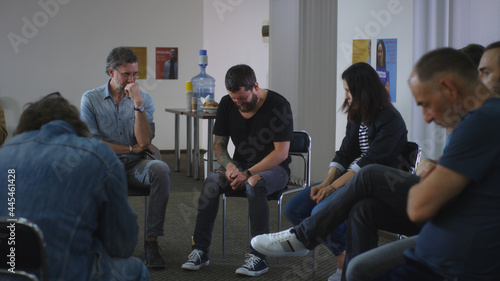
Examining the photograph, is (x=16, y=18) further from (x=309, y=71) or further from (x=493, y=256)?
(x=493, y=256)

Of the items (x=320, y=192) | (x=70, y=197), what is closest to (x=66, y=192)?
(x=70, y=197)

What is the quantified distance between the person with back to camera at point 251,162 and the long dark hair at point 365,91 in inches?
20.5

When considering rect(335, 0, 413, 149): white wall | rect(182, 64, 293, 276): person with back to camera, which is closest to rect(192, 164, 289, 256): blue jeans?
rect(182, 64, 293, 276): person with back to camera

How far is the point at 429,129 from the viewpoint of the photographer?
3.51 m

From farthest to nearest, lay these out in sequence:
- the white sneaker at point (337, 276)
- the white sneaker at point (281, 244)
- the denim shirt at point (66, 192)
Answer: the white sneaker at point (337, 276) < the white sneaker at point (281, 244) < the denim shirt at point (66, 192)

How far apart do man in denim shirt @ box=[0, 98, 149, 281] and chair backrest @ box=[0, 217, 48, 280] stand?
0.04 metres

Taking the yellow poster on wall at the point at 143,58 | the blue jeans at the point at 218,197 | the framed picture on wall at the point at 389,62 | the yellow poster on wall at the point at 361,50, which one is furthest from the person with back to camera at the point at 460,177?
the yellow poster on wall at the point at 143,58

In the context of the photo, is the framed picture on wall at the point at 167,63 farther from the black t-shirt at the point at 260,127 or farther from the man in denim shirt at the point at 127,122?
the black t-shirt at the point at 260,127

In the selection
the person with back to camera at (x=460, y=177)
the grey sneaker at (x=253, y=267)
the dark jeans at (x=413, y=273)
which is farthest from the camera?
the grey sneaker at (x=253, y=267)

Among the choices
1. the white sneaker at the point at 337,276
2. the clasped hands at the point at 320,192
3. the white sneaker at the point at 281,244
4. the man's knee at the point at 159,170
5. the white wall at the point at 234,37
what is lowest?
the white sneaker at the point at 337,276

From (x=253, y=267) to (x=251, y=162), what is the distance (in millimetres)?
594

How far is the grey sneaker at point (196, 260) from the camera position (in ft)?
9.82

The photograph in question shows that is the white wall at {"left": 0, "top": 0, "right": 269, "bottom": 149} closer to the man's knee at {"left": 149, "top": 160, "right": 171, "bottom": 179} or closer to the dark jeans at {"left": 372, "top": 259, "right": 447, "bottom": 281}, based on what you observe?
the man's knee at {"left": 149, "top": 160, "right": 171, "bottom": 179}

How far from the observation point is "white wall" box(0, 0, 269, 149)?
7273 millimetres
